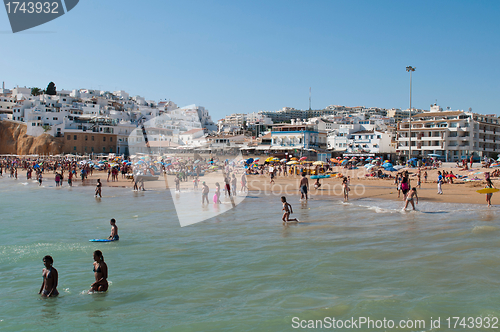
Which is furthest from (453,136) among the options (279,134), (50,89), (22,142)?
(50,89)

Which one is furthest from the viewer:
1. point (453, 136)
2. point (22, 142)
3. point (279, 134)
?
point (22, 142)

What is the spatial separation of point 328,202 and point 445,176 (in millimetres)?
14328

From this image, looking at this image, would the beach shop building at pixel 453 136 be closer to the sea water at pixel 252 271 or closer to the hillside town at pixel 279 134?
the hillside town at pixel 279 134

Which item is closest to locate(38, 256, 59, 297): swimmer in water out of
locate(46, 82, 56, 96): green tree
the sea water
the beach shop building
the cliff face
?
the sea water

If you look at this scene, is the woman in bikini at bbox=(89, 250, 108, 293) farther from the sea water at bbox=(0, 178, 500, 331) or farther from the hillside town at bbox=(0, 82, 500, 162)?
the hillside town at bbox=(0, 82, 500, 162)

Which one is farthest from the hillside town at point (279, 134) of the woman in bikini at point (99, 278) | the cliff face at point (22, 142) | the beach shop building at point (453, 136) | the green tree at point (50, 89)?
the woman in bikini at point (99, 278)

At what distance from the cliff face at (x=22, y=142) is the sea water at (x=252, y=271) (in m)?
60.6

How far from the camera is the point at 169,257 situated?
31.2ft

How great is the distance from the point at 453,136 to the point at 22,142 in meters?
76.5

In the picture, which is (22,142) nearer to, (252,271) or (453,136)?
(453,136)

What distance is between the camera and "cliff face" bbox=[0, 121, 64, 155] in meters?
68.1

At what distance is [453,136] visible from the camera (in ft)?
172

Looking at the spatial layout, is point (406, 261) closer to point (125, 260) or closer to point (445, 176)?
point (125, 260)

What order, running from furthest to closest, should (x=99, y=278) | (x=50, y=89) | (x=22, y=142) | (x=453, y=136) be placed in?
1. (x=50, y=89)
2. (x=22, y=142)
3. (x=453, y=136)
4. (x=99, y=278)
